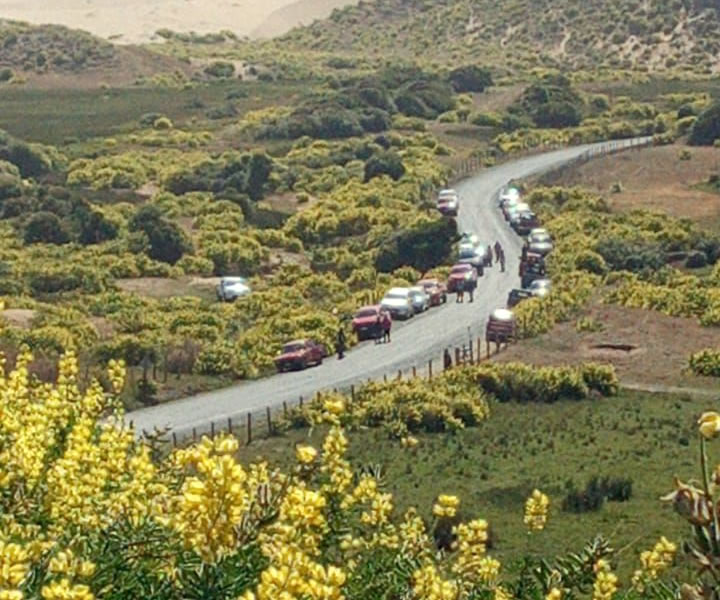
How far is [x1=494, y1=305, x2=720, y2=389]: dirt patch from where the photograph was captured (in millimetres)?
35125

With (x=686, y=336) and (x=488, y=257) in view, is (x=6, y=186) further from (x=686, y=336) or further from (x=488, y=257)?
(x=686, y=336)

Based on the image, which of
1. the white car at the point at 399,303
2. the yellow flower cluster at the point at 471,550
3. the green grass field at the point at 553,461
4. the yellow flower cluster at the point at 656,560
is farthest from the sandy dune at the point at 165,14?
the yellow flower cluster at the point at 471,550

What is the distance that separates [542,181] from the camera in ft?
235

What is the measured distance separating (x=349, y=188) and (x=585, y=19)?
67.7m

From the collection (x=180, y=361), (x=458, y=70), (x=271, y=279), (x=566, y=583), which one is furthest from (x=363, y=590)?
(x=458, y=70)

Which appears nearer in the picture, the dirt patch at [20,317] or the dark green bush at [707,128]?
the dirt patch at [20,317]

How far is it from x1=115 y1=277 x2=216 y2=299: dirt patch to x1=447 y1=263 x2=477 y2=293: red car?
26.9ft

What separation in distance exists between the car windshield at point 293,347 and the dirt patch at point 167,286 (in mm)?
12191

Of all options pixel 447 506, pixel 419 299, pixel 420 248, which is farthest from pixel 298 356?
A: pixel 447 506

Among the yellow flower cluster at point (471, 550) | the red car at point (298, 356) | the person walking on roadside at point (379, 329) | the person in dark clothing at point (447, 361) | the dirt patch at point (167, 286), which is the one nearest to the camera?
the yellow flower cluster at point (471, 550)

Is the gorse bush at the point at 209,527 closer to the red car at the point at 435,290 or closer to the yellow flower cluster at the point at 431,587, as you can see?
the yellow flower cluster at the point at 431,587

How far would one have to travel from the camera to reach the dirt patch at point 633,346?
115ft

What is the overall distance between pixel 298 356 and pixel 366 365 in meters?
1.77

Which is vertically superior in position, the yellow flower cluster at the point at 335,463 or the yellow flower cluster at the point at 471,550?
the yellow flower cluster at the point at 335,463
